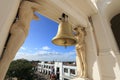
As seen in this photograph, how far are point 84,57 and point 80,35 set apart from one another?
390 mm

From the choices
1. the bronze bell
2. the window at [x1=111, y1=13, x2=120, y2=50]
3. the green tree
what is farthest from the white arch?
the green tree

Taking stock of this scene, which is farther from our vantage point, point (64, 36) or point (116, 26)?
point (116, 26)

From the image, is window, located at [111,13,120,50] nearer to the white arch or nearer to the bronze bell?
the white arch

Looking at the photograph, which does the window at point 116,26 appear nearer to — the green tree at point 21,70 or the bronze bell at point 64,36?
the bronze bell at point 64,36

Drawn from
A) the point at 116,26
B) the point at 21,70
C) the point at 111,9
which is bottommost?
the point at 21,70

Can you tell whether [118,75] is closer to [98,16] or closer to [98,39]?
[98,39]

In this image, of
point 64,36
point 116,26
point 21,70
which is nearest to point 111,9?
point 116,26

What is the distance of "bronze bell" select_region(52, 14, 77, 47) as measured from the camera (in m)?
1.47

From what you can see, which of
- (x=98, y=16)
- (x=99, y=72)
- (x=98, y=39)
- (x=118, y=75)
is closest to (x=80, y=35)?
(x=98, y=39)

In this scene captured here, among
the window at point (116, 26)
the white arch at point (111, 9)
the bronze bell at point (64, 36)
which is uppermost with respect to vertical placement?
the white arch at point (111, 9)

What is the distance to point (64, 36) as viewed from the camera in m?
1.46

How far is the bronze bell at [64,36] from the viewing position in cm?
147

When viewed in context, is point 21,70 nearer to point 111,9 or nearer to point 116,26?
point 116,26

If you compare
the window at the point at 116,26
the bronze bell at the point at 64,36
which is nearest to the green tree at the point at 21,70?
the window at the point at 116,26
